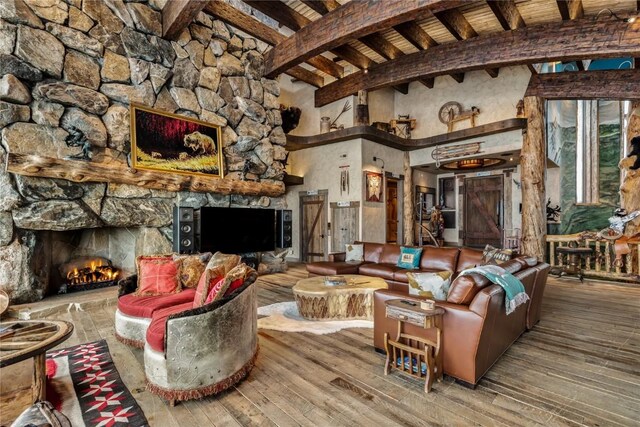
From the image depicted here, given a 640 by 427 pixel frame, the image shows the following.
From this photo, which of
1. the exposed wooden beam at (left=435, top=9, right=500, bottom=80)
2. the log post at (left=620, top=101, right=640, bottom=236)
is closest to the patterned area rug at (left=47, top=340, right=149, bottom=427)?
the exposed wooden beam at (left=435, top=9, right=500, bottom=80)

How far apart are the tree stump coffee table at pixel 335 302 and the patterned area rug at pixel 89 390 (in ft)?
6.40

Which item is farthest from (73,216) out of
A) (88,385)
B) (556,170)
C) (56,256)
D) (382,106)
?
(556,170)

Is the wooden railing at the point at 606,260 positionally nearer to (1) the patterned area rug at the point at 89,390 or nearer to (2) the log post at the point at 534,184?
(2) the log post at the point at 534,184

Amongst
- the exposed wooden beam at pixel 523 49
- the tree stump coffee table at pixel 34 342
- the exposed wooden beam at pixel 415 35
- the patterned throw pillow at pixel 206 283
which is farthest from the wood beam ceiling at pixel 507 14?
the tree stump coffee table at pixel 34 342

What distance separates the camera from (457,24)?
16.7 feet

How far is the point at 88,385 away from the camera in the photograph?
2.24 metres

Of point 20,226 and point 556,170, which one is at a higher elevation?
point 556,170

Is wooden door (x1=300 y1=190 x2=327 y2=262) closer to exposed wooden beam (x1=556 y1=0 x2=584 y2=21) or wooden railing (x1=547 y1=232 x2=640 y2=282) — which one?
wooden railing (x1=547 y1=232 x2=640 y2=282)

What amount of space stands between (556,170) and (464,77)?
4314 millimetres

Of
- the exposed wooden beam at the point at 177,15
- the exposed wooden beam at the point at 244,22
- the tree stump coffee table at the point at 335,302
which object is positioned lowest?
the tree stump coffee table at the point at 335,302

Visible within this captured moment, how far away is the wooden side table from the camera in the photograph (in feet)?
7.16

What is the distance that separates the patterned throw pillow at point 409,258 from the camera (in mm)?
4904

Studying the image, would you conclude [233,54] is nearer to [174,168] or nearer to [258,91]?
[258,91]

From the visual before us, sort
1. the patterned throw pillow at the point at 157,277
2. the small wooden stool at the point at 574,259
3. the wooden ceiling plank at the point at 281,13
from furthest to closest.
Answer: the small wooden stool at the point at 574,259
the wooden ceiling plank at the point at 281,13
the patterned throw pillow at the point at 157,277
